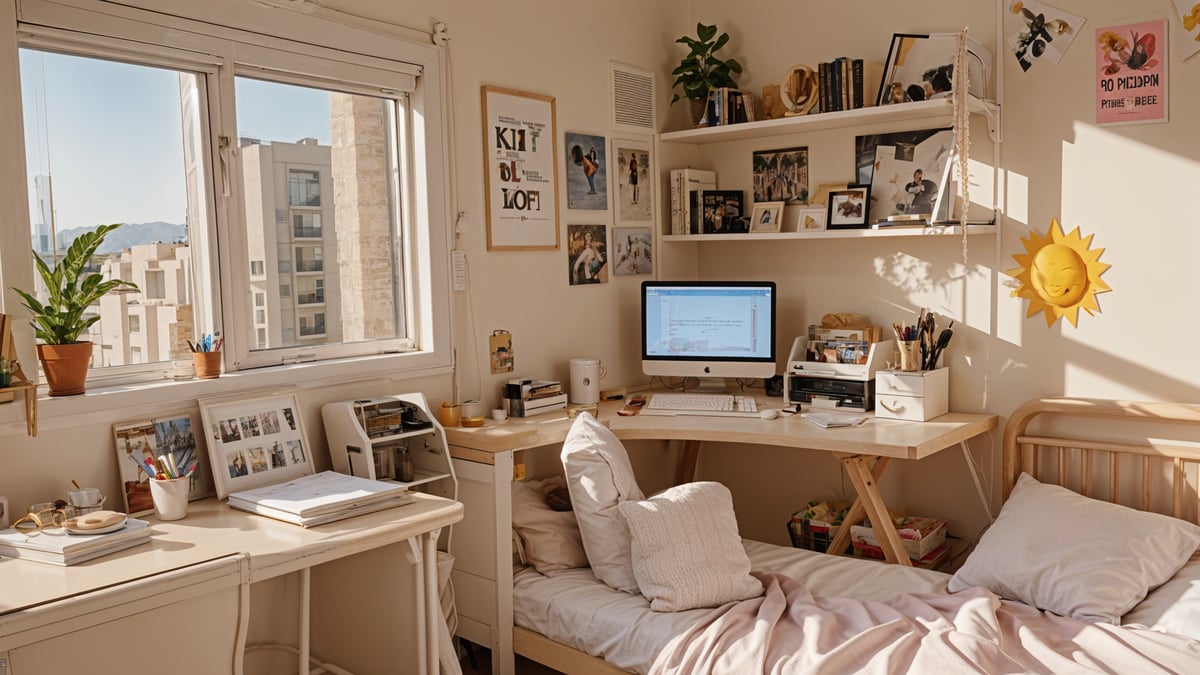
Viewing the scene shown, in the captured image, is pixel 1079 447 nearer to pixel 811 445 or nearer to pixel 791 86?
pixel 811 445

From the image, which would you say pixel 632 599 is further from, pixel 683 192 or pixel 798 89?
pixel 798 89

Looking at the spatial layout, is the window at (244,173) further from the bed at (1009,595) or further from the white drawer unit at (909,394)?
the white drawer unit at (909,394)

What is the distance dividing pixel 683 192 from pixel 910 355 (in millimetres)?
1178

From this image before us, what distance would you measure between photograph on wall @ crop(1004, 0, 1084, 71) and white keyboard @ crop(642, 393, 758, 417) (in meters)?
1.47

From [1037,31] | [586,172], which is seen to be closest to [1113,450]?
[1037,31]

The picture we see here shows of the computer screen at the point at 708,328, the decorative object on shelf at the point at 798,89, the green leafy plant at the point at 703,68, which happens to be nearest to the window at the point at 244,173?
the computer screen at the point at 708,328

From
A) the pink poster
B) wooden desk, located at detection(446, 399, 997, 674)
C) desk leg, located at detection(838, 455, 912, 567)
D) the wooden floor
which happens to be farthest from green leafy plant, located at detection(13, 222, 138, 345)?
the pink poster

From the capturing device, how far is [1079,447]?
10.2 ft

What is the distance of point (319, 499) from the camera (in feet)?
7.92

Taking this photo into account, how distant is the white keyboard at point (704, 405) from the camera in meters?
3.42

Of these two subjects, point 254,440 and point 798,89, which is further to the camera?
point 798,89

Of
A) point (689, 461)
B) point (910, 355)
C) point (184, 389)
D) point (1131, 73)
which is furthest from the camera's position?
point (689, 461)

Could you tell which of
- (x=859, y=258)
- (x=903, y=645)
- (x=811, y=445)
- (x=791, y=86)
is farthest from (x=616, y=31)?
(x=903, y=645)

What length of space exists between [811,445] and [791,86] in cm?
142
